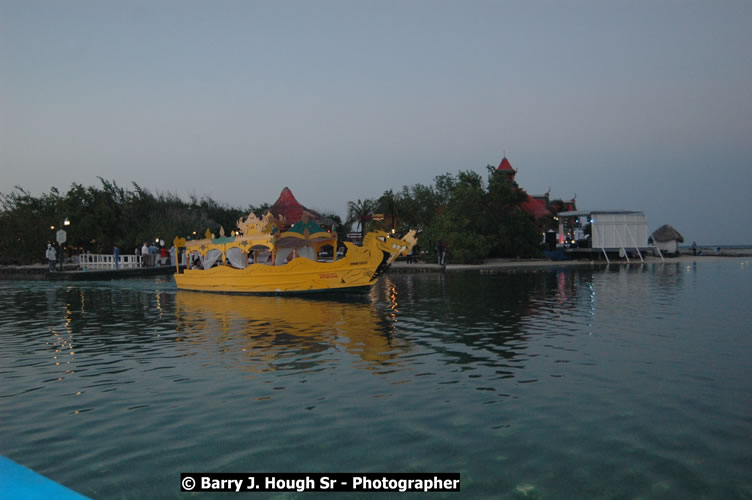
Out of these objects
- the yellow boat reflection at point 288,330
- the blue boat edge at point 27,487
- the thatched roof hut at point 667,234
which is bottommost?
the yellow boat reflection at point 288,330

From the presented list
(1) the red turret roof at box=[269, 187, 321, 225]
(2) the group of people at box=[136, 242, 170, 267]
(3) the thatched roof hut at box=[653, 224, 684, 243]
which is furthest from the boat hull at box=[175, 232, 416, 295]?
(3) the thatched roof hut at box=[653, 224, 684, 243]

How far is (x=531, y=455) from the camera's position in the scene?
6.46 meters

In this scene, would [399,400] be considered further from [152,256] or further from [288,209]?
[288,209]

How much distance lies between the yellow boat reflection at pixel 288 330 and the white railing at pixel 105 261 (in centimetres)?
2333

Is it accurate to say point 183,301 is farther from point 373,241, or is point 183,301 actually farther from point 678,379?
point 678,379

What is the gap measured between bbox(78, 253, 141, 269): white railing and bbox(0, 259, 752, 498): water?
27843mm

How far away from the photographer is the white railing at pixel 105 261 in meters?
44.4

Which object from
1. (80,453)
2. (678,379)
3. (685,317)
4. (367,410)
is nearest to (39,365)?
(80,453)

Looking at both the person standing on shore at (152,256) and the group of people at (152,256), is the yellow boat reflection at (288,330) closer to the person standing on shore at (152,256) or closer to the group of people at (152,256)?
the group of people at (152,256)

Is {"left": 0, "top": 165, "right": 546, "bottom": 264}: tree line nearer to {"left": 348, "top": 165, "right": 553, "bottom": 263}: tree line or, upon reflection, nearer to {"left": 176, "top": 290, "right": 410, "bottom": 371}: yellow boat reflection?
{"left": 348, "top": 165, "right": 553, "bottom": 263}: tree line

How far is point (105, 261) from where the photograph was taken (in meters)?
45.8

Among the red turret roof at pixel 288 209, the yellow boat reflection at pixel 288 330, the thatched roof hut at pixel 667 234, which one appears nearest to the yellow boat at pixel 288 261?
the yellow boat reflection at pixel 288 330

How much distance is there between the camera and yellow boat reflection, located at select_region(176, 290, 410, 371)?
12102mm

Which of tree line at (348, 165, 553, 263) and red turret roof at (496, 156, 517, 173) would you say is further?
red turret roof at (496, 156, 517, 173)
